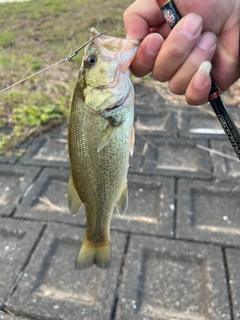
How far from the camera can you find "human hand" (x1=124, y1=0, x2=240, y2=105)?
4.50ft

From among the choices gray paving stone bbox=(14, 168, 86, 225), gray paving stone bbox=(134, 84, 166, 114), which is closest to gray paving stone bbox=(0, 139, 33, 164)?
gray paving stone bbox=(14, 168, 86, 225)

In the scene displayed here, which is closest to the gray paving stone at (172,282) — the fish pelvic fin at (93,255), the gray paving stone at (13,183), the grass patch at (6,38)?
the fish pelvic fin at (93,255)

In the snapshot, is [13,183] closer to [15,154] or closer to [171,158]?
[15,154]

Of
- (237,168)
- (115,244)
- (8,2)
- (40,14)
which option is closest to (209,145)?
(237,168)

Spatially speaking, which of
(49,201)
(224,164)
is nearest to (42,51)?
(49,201)

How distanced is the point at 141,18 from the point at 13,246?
157 cm

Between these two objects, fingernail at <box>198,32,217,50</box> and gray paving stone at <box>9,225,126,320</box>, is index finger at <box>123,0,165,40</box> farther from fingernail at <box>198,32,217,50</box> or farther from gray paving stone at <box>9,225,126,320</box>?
gray paving stone at <box>9,225,126,320</box>

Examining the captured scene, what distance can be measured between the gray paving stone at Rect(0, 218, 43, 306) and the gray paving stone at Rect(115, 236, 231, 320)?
2.05 ft

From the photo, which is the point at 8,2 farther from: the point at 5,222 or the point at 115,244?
the point at 115,244

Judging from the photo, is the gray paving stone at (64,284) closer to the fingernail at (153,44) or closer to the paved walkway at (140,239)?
the paved walkway at (140,239)

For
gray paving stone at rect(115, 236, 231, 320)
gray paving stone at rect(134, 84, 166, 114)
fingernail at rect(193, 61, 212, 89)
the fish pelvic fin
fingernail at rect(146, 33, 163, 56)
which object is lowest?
gray paving stone at rect(115, 236, 231, 320)

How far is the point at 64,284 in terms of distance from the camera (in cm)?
209

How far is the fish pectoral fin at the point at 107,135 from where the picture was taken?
4.52 feet

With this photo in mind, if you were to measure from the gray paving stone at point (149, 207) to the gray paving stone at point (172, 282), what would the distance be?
0.10m
